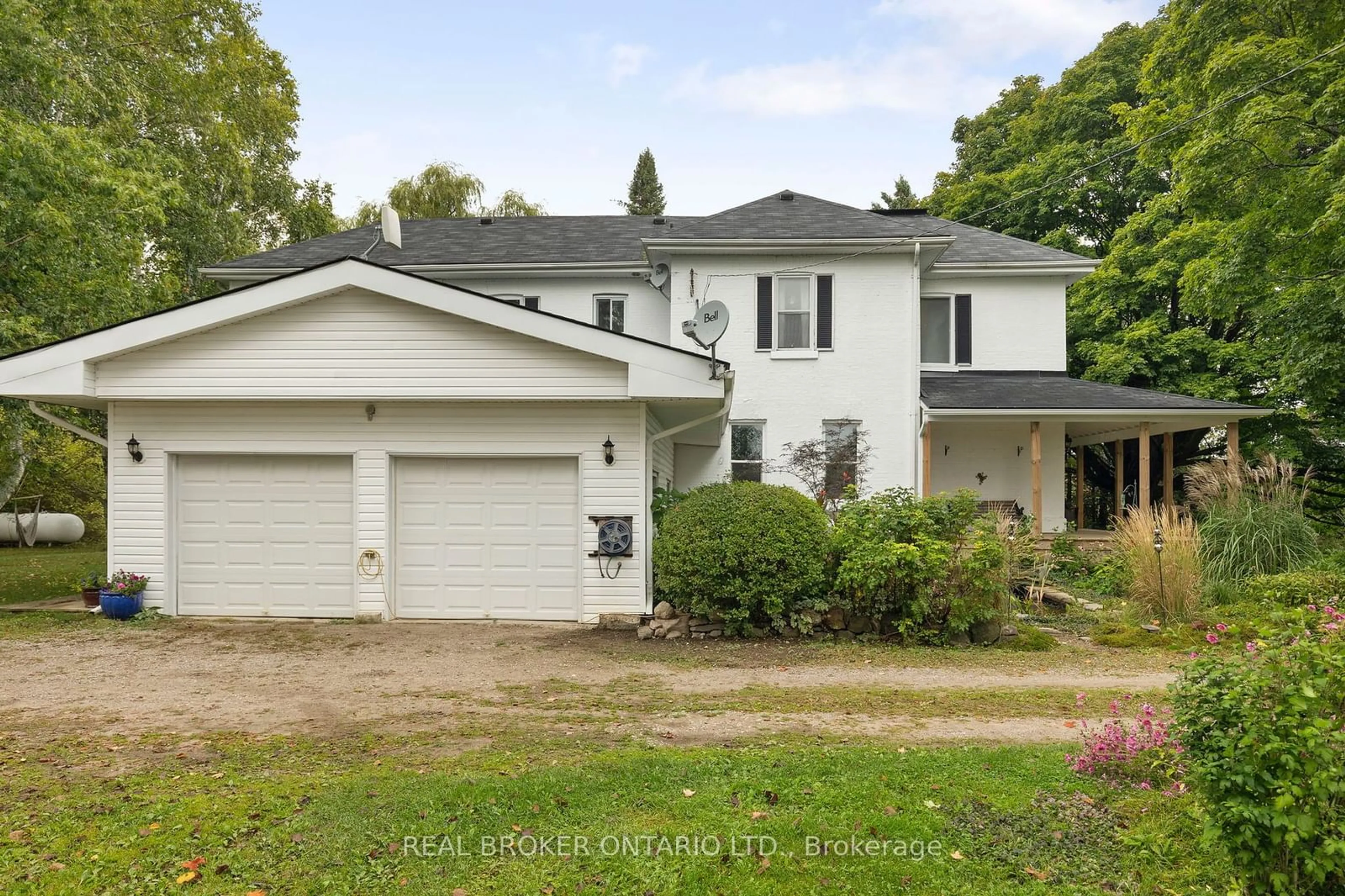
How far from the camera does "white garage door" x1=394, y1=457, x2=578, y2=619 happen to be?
31.7 ft

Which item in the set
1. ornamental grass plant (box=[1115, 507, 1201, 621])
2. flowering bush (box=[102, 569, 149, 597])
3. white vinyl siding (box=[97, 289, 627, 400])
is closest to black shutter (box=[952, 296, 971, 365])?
ornamental grass plant (box=[1115, 507, 1201, 621])

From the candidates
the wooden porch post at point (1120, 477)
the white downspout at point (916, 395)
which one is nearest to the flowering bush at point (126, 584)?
the white downspout at point (916, 395)

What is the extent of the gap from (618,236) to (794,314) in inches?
199

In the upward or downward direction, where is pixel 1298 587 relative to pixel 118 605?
upward

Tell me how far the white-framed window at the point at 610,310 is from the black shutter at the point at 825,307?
3.98 m

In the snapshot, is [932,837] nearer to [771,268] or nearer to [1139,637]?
[1139,637]

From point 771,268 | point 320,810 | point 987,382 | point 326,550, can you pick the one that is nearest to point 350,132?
point 771,268

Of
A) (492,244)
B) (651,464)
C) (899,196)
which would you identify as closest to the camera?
(651,464)

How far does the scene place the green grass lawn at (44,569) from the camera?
12.1 meters

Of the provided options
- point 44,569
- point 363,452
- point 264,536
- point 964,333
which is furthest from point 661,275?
point 44,569

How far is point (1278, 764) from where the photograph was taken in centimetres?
264

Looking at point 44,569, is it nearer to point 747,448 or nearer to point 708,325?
point 747,448

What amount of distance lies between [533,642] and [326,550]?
334 centimetres

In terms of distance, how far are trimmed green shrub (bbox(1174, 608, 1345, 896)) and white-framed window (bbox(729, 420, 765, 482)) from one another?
11.3m
